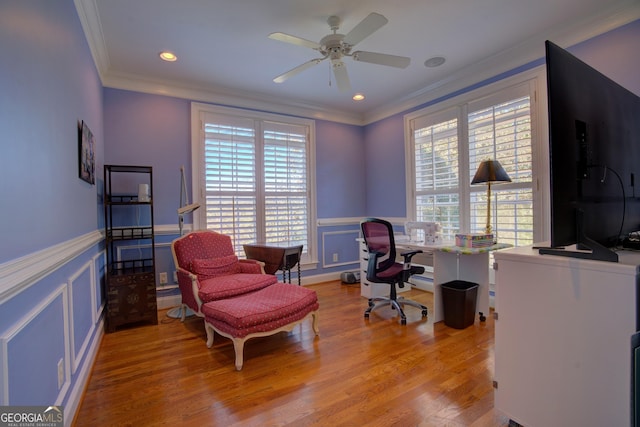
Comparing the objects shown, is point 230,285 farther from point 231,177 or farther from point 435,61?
point 435,61

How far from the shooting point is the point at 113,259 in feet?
10.6

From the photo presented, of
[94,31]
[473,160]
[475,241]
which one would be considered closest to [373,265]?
[475,241]

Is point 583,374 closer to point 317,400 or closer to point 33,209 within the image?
point 317,400

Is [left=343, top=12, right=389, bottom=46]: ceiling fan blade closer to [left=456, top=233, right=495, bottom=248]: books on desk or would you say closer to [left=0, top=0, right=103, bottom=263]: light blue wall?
[left=0, top=0, right=103, bottom=263]: light blue wall

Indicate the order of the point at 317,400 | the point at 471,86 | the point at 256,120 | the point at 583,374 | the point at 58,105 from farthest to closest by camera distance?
the point at 256,120 → the point at 471,86 → the point at 317,400 → the point at 58,105 → the point at 583,374

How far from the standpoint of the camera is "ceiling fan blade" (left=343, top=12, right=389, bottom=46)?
1.95 m

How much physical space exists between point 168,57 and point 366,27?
2.08 metres

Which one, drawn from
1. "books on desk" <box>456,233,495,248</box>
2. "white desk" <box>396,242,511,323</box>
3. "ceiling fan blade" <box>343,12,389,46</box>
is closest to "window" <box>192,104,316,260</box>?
"white desk" <box>396,242,511,323</box>

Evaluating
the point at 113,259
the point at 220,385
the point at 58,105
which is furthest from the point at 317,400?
the point at 113,259

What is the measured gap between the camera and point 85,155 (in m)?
2.25

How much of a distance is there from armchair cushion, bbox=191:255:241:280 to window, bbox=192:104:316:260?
78 centimetres

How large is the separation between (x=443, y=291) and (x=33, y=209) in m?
3.04

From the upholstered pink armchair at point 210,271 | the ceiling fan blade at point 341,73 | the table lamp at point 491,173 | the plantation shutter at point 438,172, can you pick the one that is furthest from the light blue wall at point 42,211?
the plantation shutter at point 438,172

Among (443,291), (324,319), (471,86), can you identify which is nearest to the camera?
(443,291)
